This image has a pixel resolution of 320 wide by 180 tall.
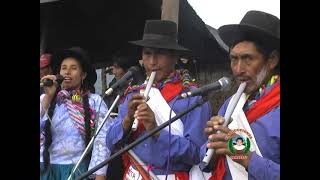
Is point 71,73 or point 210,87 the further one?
point 71,73

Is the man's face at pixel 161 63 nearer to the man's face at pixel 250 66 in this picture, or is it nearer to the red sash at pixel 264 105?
the man's face at pixel 250 66

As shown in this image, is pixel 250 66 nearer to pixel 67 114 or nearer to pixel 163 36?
pixel 163 36

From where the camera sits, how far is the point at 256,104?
150 inches

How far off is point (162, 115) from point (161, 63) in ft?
1.06

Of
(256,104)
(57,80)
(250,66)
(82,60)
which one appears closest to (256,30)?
(250,66)

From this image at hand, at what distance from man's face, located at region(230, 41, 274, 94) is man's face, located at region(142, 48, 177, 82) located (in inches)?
16.8

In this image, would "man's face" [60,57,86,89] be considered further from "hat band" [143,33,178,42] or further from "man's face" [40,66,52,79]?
"hat band" [143,33,178,42]

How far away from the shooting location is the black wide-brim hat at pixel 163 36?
413 centimetres

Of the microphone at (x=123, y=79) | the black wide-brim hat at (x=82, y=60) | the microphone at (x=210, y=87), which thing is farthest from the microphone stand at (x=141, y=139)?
the black wide-brim hat at (x=82, y=60)

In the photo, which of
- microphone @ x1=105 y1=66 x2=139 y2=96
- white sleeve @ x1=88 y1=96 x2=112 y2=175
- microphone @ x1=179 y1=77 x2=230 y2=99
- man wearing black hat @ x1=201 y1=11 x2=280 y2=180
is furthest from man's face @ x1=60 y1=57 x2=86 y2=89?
man wearing black hat @ x1=201 y1=11 x2=280 y2=180

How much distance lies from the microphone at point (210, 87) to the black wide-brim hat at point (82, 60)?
0.83 metres

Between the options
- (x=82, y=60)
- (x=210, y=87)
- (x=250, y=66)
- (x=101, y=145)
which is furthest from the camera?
(x=82, y=60)

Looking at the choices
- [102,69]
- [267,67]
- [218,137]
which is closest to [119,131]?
[102,69]
